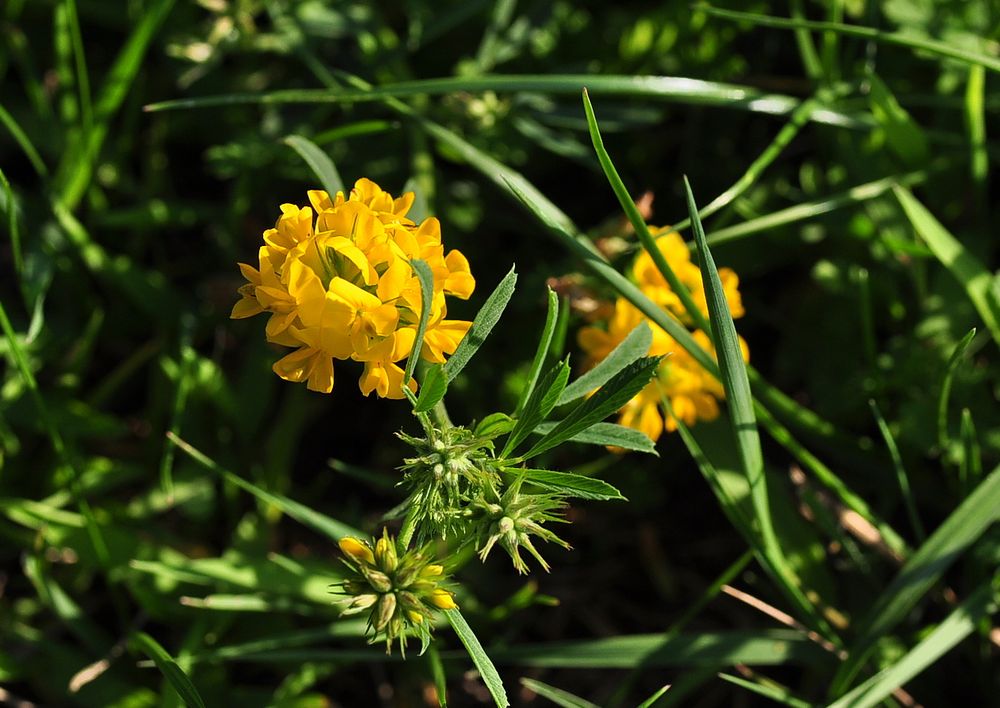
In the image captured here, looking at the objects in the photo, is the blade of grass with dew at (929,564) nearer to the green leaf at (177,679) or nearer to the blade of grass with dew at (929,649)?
the blade of grass with dew at (929,649)

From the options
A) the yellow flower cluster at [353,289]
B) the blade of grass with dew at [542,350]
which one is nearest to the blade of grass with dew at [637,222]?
the blade of grass with dew at [542,350]

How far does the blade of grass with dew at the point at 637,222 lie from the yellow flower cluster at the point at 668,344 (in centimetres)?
9

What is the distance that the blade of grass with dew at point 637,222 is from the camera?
196 cm

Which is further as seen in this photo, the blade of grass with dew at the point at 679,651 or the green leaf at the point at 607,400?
the blade of grass with dew at the point at 679,651

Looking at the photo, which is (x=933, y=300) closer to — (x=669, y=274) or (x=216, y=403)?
(x=669, y=274)

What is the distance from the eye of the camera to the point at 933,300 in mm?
2787

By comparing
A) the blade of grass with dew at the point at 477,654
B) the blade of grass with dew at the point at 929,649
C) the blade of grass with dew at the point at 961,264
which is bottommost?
the blade of grass with dew at the point at 929,649

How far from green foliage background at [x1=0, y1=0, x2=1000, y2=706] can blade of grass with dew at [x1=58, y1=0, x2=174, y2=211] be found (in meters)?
0.02

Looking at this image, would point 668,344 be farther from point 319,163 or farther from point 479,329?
point 319,163

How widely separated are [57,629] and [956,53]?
2.97m

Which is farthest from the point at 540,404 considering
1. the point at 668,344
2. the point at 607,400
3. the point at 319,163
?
the point at 319,163

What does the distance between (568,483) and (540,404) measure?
0.50 ft

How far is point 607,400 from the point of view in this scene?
A: 1765 millimetres

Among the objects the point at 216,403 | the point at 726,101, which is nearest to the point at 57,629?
the point at 216,403
